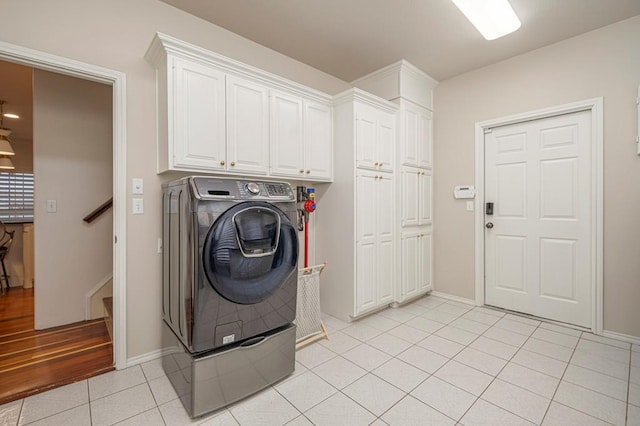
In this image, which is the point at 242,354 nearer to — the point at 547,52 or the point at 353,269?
the point at 353,269

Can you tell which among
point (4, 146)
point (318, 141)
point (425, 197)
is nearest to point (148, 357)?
point (318, 141)

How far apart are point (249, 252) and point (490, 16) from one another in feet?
8.17

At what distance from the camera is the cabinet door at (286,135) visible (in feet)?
7.86

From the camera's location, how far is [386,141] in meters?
3.02

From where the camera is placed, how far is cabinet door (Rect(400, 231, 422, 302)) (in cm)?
317

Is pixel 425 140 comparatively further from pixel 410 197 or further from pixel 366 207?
pixel 366 207

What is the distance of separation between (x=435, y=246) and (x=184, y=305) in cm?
297

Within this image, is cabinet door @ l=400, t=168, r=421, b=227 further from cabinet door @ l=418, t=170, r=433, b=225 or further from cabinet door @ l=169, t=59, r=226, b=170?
cabinet door @ l=169, t=59, r=226, b=170

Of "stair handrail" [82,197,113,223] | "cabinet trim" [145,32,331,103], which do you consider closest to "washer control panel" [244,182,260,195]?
"cabinet trim" [145,32,331,103]

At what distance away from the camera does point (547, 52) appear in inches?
110

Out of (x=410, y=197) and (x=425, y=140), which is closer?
(x=410, y=197)

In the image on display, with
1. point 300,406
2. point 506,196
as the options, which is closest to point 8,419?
point 300,406

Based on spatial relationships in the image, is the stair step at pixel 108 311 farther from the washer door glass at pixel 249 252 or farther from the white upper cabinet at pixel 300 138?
→ the white upper cabinet at pixel 300 138

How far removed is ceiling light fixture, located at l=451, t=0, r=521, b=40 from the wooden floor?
3608mm
